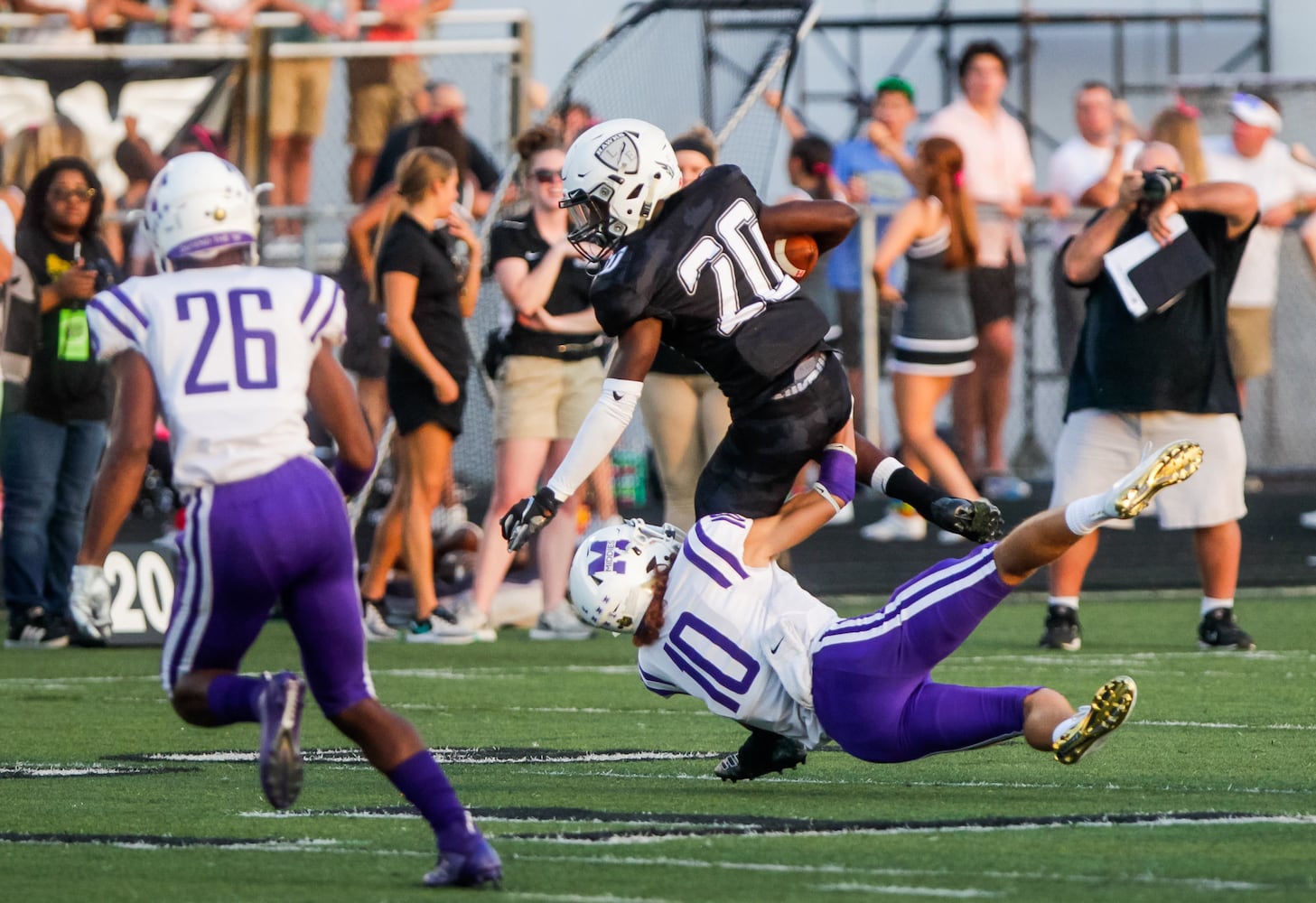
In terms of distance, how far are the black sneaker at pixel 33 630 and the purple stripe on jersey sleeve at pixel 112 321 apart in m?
6.38

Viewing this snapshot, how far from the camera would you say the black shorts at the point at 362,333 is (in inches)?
488

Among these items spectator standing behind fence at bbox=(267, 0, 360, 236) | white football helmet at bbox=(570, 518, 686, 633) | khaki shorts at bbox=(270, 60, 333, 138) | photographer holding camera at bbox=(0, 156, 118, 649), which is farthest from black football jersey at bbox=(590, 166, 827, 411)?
khaki shorts at bbox=(270, 60, 333, 138)

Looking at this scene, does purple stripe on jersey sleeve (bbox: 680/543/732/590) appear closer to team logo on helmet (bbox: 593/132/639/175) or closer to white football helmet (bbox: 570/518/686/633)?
white football helmet (bbox: 570/518/686/633)

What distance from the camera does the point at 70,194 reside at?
1063 centimetres

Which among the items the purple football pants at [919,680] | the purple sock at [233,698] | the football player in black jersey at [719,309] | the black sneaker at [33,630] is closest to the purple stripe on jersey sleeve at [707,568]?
the purple football pants at [919,680]

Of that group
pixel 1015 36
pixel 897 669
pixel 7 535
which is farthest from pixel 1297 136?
pixel 897 669

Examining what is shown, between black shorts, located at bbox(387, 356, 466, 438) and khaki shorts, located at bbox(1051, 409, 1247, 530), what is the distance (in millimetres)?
2683

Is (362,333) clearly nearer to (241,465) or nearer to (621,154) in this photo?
(621,154)

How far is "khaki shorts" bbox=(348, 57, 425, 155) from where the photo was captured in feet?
47.5

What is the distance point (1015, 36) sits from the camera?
18.7 meters

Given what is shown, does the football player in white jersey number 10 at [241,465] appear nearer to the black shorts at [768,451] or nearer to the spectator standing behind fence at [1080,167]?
the black shorts at [768,451]

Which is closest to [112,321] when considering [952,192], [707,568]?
[707,568]

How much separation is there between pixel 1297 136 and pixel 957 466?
15.6ft

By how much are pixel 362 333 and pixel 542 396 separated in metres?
1.95
